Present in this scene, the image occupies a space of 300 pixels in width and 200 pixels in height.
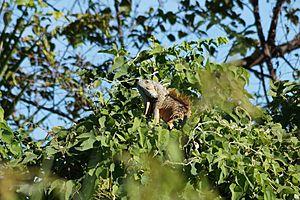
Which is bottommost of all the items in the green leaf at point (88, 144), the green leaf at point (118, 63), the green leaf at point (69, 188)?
the green leaf at point (69, 188)

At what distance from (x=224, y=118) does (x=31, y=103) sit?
126 inches

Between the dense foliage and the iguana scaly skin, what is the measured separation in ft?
0.11

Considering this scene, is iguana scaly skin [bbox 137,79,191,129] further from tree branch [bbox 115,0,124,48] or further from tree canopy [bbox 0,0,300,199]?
tree branch [bbox 115,0,124,48]

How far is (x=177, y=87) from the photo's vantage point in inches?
110

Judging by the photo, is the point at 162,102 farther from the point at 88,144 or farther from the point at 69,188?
the point at 69,188

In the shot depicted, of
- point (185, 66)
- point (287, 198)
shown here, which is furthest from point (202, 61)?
point (287, 198)

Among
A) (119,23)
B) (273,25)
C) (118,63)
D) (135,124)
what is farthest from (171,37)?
(135,124)

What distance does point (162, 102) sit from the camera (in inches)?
108

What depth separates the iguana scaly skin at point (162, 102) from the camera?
2722mm

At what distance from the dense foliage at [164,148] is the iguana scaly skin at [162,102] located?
0.11ft

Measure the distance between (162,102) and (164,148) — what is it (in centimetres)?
27

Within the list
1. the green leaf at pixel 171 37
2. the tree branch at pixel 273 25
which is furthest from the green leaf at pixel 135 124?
the green leaf at pixel 171 37

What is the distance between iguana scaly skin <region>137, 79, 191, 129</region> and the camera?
107 inches

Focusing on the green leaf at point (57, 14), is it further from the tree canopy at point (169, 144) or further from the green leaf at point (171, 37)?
the tree canopy at point (169, 144)
